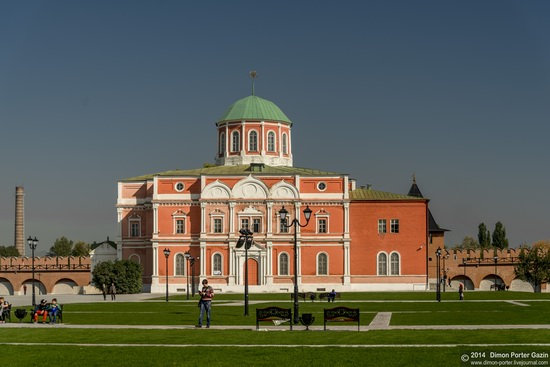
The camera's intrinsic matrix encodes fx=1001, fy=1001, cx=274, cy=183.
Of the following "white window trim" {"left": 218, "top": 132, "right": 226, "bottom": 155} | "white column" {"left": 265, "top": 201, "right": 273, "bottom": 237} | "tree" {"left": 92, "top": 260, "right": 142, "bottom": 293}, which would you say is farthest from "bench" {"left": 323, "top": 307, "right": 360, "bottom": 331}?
"white window trim" {"left": 218, "top": 132, "right": 226, "bottom": 155}

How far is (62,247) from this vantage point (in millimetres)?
163125

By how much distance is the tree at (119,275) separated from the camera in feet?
254

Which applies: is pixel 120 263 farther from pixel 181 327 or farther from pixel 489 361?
pixel 489 361

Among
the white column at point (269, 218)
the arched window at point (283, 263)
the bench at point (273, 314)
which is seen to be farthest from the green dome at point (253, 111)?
the bench at point (273, 314)

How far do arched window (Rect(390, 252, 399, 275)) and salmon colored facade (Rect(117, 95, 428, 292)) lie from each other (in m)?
0.08

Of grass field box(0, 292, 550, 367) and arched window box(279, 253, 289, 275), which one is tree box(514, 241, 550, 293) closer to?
arched window box(279, 253, 289, 275)

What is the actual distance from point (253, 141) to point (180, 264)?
14416mm

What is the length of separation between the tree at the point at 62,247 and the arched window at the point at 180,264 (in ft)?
260

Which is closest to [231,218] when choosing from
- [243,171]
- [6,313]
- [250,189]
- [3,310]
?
[250,189]

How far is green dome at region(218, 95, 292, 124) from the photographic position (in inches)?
3644

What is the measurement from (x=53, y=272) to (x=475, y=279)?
4188 centimetres

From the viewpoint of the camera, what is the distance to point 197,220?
85438 millimetres

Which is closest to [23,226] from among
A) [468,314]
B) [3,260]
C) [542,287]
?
[3,260]

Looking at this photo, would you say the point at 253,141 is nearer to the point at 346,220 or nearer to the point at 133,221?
the point at 346,220
